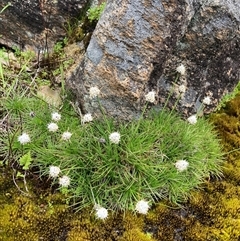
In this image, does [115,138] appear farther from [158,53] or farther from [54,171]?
[158,53]

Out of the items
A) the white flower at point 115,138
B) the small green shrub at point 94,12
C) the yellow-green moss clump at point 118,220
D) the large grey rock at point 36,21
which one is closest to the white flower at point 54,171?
the yellow-green moss clump at point 118,220

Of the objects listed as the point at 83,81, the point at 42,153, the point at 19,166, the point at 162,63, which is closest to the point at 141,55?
the point at 162,63

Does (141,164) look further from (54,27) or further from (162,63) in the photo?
(54,27)

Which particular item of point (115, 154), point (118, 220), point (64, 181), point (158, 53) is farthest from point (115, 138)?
point (158, 53)

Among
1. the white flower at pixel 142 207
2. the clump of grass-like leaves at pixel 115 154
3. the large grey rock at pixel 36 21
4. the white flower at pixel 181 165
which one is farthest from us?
the large grey rock at pixel 36 21

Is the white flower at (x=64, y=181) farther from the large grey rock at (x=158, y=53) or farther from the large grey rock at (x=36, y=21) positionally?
the large grey rock at (x=36, y=21)
